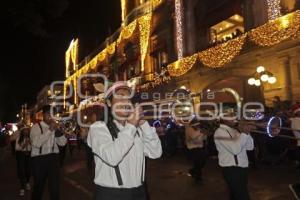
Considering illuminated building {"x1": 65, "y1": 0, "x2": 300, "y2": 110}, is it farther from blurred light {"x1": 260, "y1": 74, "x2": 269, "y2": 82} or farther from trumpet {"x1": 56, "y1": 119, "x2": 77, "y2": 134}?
trumpet {"x1": 56, "y1": 119, "x2": 77, "y2": 134}

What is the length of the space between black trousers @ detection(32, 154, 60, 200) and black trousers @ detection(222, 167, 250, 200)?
2917 mm

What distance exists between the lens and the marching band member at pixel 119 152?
3.36m

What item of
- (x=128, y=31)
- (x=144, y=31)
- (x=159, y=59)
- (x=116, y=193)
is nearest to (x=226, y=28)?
(x=159, y=59)

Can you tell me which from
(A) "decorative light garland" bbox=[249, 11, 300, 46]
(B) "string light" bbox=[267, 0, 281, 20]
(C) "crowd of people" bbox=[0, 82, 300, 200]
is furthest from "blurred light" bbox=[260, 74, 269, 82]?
(C) "crowd of people" bbox=[0, 82, 300, 200]

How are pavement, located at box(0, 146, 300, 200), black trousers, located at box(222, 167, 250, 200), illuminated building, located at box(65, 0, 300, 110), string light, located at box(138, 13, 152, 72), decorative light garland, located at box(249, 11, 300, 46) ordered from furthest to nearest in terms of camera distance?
string light, located at box(138, 13, 152, 72), illuminated building, located at box(65, 0, 300, 110), decorative light garland, located at box(249, 11, 300, 46), pavement, located at box(0, 146, 300, 200), black trousers, located at box(222, 167, 250, 200)

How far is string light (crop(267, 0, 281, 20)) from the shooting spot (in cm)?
1552

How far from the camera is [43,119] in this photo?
7355 mm

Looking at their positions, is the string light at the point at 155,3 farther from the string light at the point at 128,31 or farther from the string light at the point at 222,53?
the string light at the point at 222,53

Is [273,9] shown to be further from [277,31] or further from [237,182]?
[237,182]

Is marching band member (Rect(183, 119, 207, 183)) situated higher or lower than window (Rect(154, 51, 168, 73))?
lower

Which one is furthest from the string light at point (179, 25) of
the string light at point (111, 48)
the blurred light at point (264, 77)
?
the string light at point (111, 48)

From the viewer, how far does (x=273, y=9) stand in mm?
15664

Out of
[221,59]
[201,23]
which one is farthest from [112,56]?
[221,59]

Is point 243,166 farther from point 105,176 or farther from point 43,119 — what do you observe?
point 43,119
